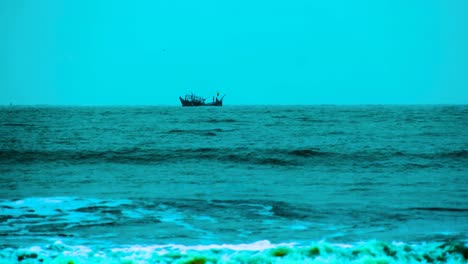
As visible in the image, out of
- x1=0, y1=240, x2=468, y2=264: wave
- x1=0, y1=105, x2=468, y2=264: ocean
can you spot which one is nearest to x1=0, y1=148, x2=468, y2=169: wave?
x1=0, y1=105, x2=468, y2=264: ocean

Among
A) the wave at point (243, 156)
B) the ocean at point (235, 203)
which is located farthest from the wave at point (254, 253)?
the wave at point (243, 156)

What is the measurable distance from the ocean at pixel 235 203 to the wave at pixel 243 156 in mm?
49

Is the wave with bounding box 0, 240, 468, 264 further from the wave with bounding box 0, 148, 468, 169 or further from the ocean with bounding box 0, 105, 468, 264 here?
the wave with bounding box 0, 148, 468, 169

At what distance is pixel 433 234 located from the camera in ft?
27.8

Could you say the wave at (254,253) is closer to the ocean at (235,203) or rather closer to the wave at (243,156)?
the ocean at (235,203)

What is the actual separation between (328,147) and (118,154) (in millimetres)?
9393

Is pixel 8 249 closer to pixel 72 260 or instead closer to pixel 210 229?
pixel 72 260

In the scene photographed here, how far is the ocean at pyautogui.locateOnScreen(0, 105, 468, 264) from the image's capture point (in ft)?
23.7

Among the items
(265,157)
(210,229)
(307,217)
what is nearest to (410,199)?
(307,217)

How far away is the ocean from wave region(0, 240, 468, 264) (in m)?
0.02

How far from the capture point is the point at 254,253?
7.11 meters

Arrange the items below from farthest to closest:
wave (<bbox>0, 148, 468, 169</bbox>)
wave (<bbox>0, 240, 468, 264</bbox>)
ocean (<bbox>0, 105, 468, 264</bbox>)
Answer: wave (<bbox>0, 148, 468, 169</bbox>) → ocean (<bbox>0, 105, 468, 264</bbox>) → wave (<bbox>0, 240, 468, 264</bbox>)

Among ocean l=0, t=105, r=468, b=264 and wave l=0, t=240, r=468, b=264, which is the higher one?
wave l=0, t=240, r=468, b=264

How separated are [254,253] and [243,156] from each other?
14.6 meters
